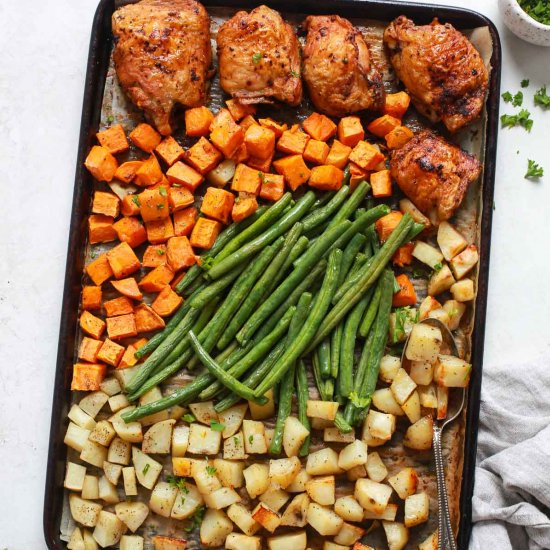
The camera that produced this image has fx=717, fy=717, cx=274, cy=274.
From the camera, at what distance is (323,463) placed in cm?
433

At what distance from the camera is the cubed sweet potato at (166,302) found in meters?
4.39

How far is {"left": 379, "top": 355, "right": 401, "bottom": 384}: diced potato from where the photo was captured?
4.40 m

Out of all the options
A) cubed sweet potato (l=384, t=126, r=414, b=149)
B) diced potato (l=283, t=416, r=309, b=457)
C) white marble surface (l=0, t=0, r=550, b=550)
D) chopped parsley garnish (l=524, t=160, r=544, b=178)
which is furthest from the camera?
chopped parsley garnish (l=524, t=160, r=544, b=178)

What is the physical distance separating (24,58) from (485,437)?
12.9ft

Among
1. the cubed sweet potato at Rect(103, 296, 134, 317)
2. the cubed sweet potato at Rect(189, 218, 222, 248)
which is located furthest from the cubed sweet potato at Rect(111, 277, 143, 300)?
the cubed sweet potato at Rect(189, 218, 222, 248)

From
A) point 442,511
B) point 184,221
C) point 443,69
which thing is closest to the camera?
point 442,511

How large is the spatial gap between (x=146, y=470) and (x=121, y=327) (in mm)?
878

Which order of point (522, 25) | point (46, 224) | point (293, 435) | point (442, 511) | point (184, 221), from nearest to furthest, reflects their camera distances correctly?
point (442, 511) → point (293, 435) → point (184, 221) → point (522, 25) → point (46, 224)

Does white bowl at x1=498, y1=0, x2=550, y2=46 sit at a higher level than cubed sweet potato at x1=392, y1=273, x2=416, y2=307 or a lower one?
higher

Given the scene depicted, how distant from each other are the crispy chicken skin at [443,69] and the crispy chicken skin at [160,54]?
1259 millimetres

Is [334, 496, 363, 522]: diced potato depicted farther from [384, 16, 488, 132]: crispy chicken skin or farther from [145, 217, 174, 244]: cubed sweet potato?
[384, 16, 488, 132]: crispy chicken skin

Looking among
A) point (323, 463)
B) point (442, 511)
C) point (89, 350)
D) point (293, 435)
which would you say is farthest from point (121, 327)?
point (442, 511)

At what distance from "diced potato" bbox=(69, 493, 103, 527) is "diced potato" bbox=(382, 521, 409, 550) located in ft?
5.78

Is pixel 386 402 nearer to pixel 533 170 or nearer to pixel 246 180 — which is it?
pixel 246 180
